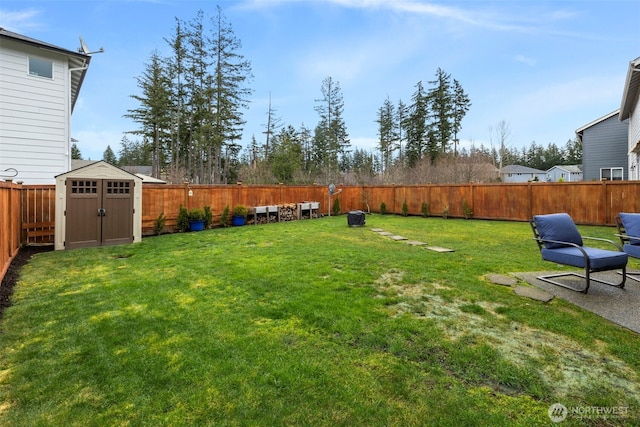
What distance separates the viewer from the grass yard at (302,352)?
173 cm

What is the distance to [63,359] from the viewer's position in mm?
2285

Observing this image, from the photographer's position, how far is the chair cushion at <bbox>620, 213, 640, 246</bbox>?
4219 millimetres

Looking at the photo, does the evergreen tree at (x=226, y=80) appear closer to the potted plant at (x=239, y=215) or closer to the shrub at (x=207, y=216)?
the potted plant at (x=239, y=215)

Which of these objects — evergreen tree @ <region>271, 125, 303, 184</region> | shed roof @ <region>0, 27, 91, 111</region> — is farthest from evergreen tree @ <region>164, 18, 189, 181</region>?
shed roof @ <region>0, 27, 91, 111</region>

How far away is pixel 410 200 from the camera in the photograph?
14.2m

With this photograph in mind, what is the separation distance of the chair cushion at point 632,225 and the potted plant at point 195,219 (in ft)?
32.8

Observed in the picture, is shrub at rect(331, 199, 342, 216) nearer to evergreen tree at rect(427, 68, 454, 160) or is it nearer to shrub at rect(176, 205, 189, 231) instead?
shrub at rect(176, 205, 189, 231)

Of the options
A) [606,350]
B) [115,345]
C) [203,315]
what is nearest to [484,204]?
[606,350]

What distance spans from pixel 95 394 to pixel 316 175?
2689 cm

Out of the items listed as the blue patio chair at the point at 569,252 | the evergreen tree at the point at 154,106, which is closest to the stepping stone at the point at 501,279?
the blue patio chair at the point at 569,252

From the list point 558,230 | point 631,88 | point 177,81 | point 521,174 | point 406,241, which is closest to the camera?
point 558,230

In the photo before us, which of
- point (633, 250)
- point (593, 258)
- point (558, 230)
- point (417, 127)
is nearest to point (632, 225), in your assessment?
point (633, 250)

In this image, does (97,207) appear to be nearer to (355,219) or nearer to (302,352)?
(302,352)

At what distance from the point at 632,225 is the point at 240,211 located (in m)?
10.1
